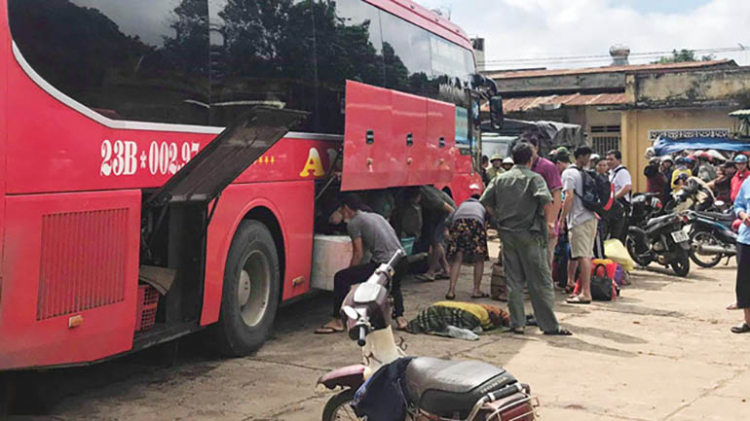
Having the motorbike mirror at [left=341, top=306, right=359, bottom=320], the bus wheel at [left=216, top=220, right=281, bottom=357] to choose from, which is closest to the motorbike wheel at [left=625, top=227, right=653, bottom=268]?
the bus wheel at [left=216, top=220, right=281, bottom=357]

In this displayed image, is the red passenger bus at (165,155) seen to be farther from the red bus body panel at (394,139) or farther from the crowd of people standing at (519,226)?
the crowd of people standing at (519,226)

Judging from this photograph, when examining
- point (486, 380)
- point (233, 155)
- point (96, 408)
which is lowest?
point (96, 408)

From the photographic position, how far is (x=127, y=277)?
20.1ft

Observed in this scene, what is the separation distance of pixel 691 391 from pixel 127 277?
4.04m

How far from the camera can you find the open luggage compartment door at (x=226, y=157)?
632 centimetres

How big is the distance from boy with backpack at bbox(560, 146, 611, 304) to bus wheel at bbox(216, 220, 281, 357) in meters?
3.92

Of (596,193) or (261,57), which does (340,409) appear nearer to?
(261,57)

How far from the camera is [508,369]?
751 cm

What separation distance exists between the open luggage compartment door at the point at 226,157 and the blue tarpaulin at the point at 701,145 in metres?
19.4

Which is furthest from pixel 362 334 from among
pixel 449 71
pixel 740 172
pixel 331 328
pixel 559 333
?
pixel 740 172

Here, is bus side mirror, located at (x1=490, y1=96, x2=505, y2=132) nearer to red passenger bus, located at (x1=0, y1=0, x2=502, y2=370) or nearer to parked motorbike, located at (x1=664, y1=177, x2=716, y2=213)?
parked motorbike, located at (x1=664, y1=177, x2=716, y2=213)

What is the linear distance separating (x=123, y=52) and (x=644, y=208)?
34.3ft

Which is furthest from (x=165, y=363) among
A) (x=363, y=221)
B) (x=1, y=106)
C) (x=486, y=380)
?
(x=486, y=380)

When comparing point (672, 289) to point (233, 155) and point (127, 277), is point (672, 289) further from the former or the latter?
point (127, 277)
